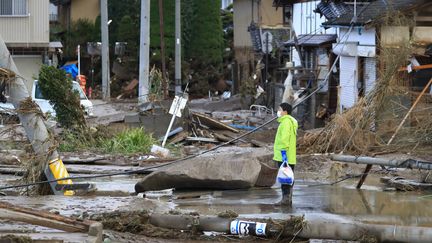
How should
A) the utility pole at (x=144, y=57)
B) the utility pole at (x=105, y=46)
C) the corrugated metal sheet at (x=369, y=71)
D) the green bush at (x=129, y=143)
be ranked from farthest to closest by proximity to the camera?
the utility pole at (x=105, y=46) < the utility pole at (x=144, y=57) < the corrugated metal sheet at (x=369, y=71) < the green bush at (x=129, y=143)

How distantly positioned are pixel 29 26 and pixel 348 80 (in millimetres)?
16266

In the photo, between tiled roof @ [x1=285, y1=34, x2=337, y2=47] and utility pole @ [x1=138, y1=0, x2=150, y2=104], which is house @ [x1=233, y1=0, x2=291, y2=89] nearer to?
tiled roof @ [x1=285, y1=34, x2=337, y2=47]

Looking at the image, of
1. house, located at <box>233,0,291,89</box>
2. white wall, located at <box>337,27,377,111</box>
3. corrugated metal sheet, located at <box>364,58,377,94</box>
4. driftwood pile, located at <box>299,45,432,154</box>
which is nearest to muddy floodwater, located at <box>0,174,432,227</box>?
driftwood pile, located at <box>299,45,432,154</box>

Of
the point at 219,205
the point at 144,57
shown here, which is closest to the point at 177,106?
the point at 144,57

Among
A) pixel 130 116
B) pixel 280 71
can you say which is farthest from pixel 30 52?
pixel 130 116

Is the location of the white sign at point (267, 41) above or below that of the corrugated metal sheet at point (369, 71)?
above

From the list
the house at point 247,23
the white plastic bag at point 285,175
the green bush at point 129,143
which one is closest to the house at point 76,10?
the house at point 247,23

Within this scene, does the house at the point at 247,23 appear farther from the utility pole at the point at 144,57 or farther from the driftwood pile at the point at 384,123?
the driftwood pile at the point at 384,123

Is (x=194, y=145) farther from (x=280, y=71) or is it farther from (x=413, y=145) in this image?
(x=280, y=71)

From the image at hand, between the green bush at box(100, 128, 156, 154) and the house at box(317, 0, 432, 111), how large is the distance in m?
5.95

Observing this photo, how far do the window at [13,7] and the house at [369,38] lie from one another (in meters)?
15.1

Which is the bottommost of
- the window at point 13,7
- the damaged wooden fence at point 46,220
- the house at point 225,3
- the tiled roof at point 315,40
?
the damaged wooden fence at point 46,220

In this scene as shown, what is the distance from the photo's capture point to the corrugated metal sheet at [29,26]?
3609 centimetres

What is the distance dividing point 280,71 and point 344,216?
27.9 metres
